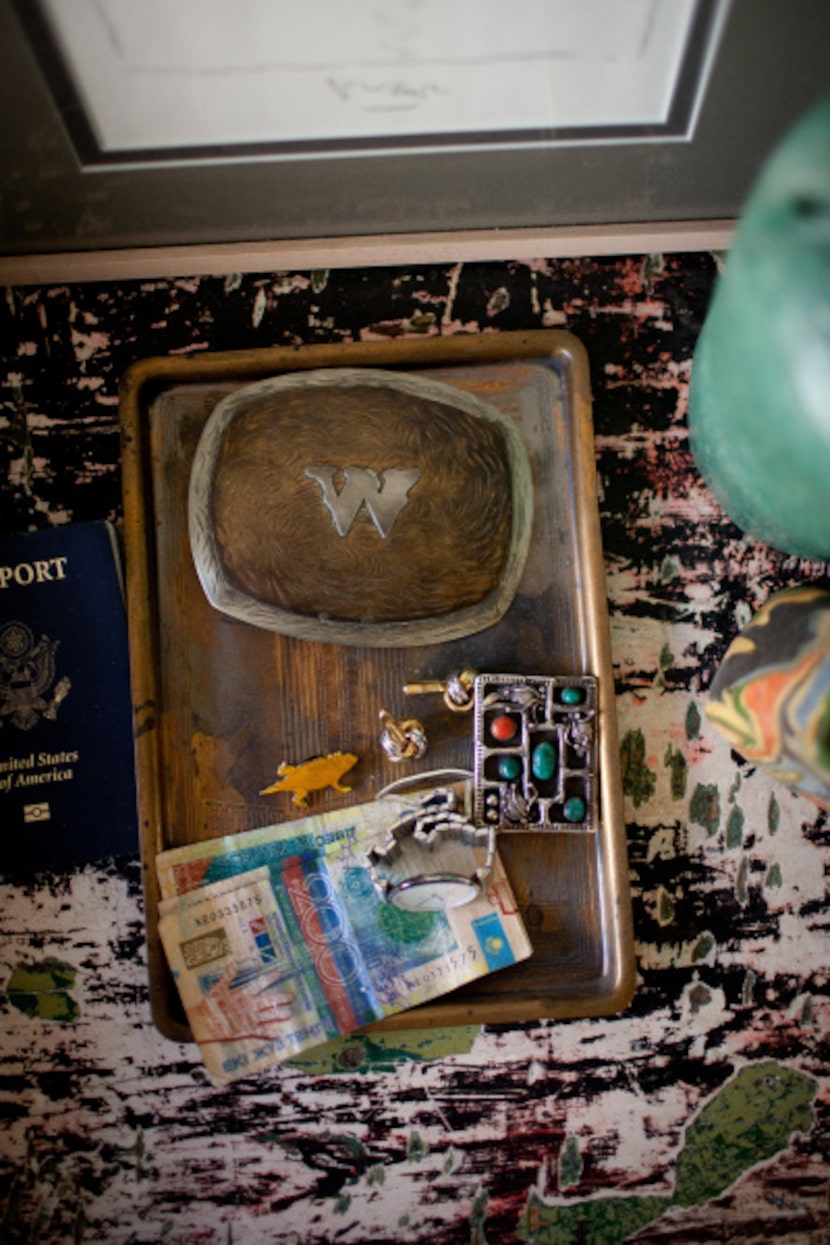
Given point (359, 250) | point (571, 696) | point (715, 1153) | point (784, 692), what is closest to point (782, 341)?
point (784, 692)

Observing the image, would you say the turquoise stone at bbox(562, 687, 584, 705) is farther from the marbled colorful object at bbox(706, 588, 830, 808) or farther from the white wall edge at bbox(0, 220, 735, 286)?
the white wall edge at bbox(0, 220, 735, 286)

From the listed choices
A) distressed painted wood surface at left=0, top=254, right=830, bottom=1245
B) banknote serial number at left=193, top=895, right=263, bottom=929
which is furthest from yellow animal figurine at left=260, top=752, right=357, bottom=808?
distressed painted wood surface at left=0, top=254, right=830, bottom=1245

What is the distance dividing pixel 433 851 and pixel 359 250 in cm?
71

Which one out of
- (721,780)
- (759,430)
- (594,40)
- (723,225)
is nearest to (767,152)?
(723,225)

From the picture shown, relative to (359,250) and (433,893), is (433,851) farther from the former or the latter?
(359,250)

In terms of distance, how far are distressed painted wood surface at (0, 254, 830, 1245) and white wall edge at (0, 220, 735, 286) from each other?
0.03 metres

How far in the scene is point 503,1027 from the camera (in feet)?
3.53

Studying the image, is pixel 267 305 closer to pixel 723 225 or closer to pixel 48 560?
pixel 48 560

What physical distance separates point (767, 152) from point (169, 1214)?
1.41m

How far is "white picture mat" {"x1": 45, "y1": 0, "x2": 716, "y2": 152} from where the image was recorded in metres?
0.85

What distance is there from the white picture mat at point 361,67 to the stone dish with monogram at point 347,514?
273 mm

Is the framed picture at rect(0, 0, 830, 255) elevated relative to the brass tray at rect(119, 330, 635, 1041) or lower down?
elevated

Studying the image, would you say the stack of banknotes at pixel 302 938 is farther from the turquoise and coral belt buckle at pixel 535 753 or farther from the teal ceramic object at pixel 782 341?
the teal ceramic object at pixel 782 341

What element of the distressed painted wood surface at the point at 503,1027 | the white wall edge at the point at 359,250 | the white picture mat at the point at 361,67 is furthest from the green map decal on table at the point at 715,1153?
the white picture mat at the point at 361,67
